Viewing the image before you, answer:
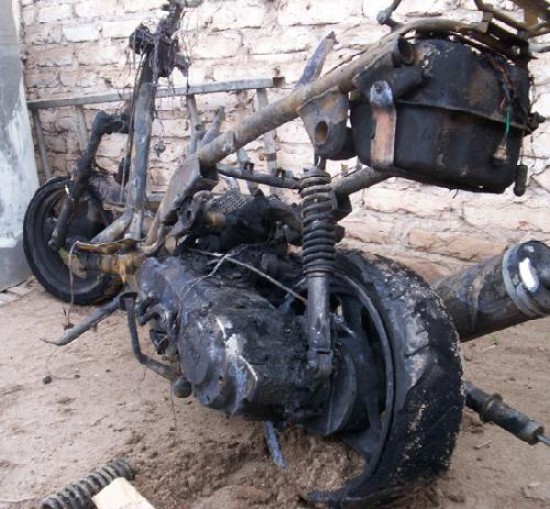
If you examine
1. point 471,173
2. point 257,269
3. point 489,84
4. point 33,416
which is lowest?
point 33,416

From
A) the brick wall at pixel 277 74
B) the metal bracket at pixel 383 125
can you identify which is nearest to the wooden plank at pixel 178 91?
the brick wall at pixel 277 74

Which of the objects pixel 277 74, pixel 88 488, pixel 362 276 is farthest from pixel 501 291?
pixel 277 74

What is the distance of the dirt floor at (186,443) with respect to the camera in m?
2.10

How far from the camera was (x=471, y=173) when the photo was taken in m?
1.55

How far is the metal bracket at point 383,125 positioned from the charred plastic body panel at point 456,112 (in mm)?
14

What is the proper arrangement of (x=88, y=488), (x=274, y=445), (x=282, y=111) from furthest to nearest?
(x=274, y=445)
(x=88, y=488)
(x=282, y=111)

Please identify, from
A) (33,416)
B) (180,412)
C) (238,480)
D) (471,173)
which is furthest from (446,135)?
(33,416)

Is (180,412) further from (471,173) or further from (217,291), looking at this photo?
(471,173)

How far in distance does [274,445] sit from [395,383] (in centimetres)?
61

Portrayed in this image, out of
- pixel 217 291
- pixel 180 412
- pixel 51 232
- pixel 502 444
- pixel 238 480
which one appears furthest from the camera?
pixel 51 232

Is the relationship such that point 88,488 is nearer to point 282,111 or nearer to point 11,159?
point 282,111

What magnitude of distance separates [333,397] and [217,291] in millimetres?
485

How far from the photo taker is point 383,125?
1520 mm

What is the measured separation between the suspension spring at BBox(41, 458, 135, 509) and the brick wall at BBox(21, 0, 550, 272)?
2.22m
